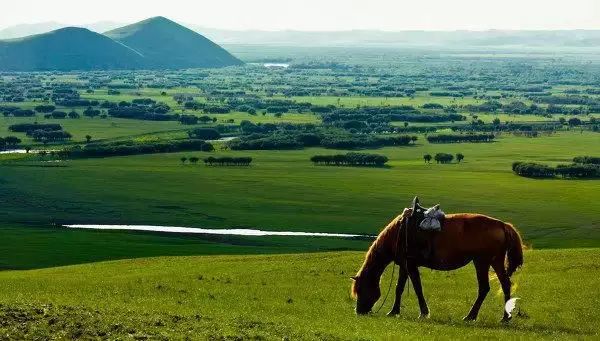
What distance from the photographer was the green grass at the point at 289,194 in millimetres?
81625

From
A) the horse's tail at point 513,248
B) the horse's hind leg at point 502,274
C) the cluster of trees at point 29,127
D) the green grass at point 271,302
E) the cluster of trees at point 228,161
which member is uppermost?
the horse's tail at point 513,248

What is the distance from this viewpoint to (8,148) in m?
141

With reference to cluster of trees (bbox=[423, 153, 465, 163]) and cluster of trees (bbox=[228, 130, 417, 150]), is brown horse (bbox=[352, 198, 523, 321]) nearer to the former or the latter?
cluster of trees (bbox=[423, 153, 465, 163])

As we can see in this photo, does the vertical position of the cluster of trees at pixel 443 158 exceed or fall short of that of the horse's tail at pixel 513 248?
it falls short

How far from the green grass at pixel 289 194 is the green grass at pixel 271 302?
37637 millimetres

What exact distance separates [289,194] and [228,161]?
2748 cm

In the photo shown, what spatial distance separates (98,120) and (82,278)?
14996cm

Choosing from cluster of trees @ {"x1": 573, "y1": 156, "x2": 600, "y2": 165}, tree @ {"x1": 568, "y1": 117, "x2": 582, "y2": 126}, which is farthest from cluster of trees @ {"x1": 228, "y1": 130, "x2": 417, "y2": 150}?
tree @ {"x1": 568, "y1": 117, "x2": 582, "y2": 126}

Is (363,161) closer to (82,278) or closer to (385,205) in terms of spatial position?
(385,205)

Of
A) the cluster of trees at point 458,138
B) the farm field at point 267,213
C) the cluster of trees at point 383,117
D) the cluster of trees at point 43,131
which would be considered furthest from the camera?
the cluster of trees at point 383,117

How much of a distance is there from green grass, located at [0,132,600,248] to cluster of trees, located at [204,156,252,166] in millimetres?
1784

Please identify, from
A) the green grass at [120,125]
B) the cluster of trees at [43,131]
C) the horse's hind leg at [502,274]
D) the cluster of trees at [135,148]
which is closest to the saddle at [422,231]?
the horse's hind leg at [502,274]

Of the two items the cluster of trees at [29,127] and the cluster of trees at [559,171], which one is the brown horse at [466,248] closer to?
the cluster of trees at [559,171]

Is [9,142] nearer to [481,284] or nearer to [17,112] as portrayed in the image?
[17,112]
